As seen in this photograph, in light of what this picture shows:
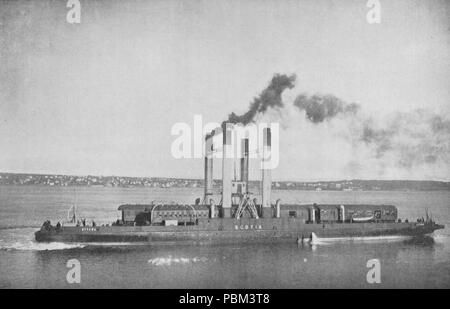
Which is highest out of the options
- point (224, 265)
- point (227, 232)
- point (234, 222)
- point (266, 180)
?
point (266, 180)

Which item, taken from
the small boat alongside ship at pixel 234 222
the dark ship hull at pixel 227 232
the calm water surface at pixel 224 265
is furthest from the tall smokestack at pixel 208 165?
the calm water surface at pixel 224 265

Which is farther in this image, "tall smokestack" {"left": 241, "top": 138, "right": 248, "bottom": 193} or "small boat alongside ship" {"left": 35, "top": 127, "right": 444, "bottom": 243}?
"tall smokestack" {"left": 241, "top": 138, "right": 248, "bottom": 193}

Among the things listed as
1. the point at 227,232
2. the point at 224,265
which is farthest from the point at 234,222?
the point at 224,265

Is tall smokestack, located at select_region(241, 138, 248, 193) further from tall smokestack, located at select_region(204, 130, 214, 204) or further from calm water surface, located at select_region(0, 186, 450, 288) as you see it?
calm water surface, located at select_region(0, 186, 450, 288)

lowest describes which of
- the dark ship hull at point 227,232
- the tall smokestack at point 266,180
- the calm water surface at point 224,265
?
the calm water surface at point 224,265

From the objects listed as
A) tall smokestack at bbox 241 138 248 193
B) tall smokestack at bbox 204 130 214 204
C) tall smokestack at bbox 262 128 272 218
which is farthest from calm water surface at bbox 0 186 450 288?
tall smokestack at bbox 241 138 248 193

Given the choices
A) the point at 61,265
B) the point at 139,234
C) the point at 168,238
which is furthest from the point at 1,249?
the point at 168,238

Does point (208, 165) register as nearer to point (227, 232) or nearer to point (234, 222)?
point (234, 222)

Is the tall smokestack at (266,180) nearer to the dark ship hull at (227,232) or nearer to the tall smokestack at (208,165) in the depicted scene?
the dark ship hull at (227,232)
